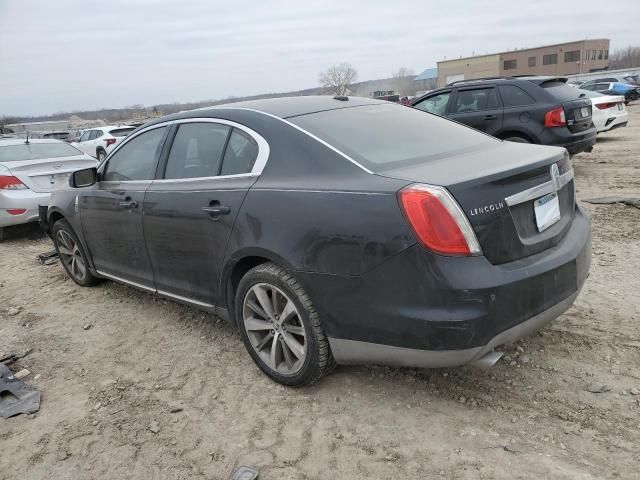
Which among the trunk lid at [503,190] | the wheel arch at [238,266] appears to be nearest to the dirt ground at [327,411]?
the wheel arch at [238,266]

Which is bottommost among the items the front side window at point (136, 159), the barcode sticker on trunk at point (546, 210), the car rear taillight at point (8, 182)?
the car rear taillight at point (8, 182)

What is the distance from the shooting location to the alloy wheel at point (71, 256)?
4988 millimetres

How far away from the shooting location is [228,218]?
3037 mm

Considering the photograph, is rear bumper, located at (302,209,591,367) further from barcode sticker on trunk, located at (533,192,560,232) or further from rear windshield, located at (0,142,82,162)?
rear windshield, located at (0,142,82,162)

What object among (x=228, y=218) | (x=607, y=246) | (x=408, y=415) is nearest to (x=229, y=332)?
(x=228, y=218)

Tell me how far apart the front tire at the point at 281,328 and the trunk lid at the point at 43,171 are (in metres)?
5.05

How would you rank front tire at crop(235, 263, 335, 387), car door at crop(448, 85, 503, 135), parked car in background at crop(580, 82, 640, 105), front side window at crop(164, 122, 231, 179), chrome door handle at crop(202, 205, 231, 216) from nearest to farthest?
1. front tire at crop(235, 263, 335, 387)
2. chrome door handle at crop(202, 205, 231, 216)
3. front side window at crop(164, 122, 231, 179)
4. car door at crop(448, 85, 503, 135)
5. parked car in background at crop(580, 82, 640, 105)

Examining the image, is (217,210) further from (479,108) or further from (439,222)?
(479,108)

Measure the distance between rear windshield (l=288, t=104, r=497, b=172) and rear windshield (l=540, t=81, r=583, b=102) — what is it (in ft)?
17.5

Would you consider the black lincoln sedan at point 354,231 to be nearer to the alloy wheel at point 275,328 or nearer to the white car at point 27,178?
the alloy wheel at point 275,328

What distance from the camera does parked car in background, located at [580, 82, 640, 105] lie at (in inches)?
1080

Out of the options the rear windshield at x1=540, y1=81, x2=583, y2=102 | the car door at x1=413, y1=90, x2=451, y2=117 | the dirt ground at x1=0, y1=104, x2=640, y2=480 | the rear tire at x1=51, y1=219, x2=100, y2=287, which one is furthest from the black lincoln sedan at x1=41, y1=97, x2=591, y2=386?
the car door at x1=413, y1=90, x2=451, y2=117

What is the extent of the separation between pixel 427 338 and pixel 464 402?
2.16ft

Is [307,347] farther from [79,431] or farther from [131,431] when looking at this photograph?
[79,431]
